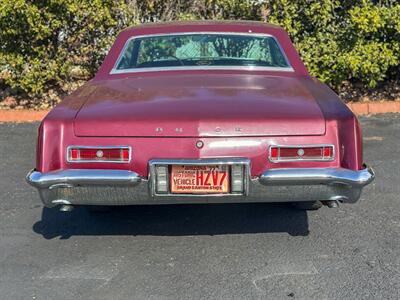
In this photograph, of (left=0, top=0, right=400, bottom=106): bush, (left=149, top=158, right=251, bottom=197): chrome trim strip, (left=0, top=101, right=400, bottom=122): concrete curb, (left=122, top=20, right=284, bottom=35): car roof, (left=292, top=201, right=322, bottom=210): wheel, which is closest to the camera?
(left=149, top=158, right=251, bottom=197): chrome trim strip

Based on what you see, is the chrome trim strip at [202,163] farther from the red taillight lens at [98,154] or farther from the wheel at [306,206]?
the wheel at [306,206]

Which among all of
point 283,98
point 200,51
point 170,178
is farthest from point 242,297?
point 200,51

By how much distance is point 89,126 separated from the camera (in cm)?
341

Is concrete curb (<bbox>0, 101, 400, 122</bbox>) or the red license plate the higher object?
the red license plate

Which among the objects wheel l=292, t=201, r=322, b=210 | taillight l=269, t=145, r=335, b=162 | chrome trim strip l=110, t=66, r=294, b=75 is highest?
chrome trim strip l=110, t=66, r=294, b=75

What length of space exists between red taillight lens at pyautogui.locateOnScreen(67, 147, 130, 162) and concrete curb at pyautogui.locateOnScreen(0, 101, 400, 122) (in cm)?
543

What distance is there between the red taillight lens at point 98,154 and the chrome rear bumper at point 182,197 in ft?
0.24

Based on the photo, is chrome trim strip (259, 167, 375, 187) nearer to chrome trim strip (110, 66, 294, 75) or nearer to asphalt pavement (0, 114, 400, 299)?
asphalt pavement (0, 114, 400, 299)

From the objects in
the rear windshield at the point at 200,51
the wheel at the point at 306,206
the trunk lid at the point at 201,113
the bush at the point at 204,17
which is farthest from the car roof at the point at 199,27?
the bush at the point at 204,17

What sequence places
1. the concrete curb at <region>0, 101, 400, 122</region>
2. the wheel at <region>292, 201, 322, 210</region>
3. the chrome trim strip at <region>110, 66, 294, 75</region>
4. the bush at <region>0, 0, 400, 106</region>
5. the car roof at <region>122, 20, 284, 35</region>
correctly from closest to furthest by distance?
the chrome trim strip at <region>110, 66, 294, 75</region>, the wheel at <region>292, 201, 322, 210</region>, the car roof at <region>122, 20, 284, 35</region>, the bush at <region>0, 0, 400, 106</region>, the concrete curb at <region>0, 101, 400, 122</region>

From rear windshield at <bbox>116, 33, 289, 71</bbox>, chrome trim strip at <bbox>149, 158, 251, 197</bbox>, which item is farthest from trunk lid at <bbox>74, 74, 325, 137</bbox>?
rear windshield at <bbox>116, 33, 289, 71</bbox>

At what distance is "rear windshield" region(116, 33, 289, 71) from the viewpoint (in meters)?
4.60

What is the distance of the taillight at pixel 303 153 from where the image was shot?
3.38m

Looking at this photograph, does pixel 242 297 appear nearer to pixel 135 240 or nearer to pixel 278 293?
pixel 278 293
